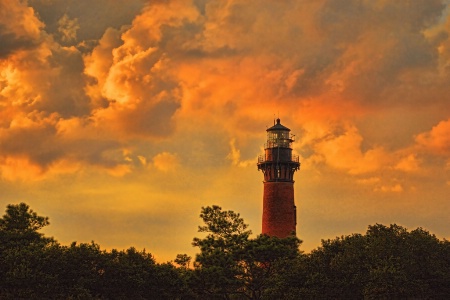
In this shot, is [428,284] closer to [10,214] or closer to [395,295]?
[395,295]

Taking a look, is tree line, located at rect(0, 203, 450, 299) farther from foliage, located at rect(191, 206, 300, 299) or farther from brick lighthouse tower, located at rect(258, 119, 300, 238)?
brick lighthouse tower, located at rect(258, 119, 300, 238)

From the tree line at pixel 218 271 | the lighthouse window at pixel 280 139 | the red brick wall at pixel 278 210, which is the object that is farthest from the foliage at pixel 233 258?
the lighthouse window at pixel 280 139

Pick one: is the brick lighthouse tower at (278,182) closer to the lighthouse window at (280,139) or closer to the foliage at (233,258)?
the lighthouse window at (280,139)

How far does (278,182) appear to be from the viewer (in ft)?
328

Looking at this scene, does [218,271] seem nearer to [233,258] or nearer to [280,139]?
[233,258]

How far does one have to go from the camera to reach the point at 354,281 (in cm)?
6288

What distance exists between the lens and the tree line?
6209cm

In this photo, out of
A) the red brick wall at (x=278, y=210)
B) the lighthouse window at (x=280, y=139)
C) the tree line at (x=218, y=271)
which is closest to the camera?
the tree line at (x=218, y=271)

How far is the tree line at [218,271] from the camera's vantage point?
204 feet

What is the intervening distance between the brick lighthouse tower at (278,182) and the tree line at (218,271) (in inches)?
882

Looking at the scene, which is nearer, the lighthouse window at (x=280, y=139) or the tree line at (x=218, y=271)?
the tree line at (x=218, y=271)

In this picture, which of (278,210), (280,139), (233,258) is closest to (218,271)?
(233,258)

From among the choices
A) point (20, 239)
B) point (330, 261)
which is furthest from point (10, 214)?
point (330, 261)

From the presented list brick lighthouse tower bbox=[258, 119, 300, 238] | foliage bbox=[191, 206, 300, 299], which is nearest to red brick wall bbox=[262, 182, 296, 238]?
brick lighthouse tower bbox=[258, 119, 300, 238]
